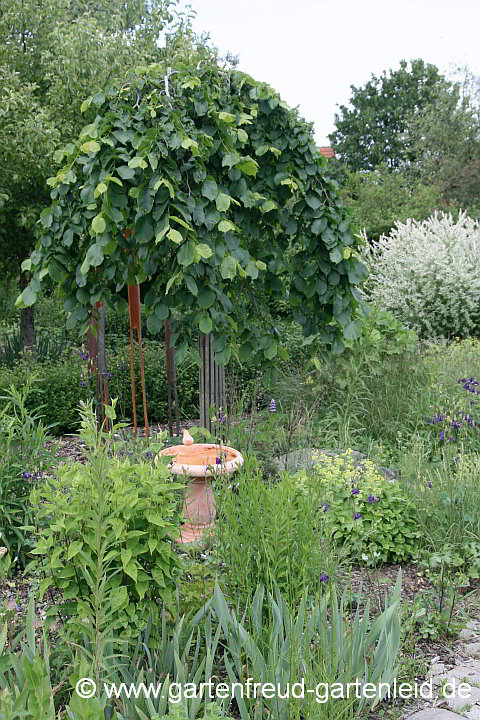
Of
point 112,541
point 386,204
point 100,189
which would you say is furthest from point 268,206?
point 386,204

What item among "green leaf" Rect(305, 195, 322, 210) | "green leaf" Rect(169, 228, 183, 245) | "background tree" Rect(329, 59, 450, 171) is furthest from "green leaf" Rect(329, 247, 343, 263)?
"background tree" Rect(329, 59, 450, 171)

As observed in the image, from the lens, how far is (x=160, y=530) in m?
2.06

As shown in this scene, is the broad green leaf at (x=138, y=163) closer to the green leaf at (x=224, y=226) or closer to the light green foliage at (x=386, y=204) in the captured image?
Answer: the green leaf at (x=224, y=226)

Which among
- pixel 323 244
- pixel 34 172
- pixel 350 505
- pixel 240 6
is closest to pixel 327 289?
pixel 323 244

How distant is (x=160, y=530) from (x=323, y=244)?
2997mm

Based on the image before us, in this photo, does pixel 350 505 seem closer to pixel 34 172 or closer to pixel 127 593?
pixel 127 593

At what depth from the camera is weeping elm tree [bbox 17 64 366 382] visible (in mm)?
3893

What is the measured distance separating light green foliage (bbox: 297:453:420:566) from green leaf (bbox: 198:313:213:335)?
38.3 inches

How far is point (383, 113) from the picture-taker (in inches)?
1177

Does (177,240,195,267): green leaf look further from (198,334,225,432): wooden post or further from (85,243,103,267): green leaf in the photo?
(198,334,225,432): wooden post

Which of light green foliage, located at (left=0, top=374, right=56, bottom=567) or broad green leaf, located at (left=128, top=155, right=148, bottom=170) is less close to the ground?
broad green leaf, located at (left=128, top=155, right=148, bottom=170)

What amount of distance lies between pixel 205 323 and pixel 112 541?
6.72 feet

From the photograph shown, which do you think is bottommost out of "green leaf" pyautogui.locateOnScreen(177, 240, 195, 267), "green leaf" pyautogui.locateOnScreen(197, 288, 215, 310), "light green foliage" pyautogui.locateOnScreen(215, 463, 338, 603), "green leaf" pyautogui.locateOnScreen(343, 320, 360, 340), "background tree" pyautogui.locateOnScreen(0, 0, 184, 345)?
"light green foliage" pyautogui.locateOnScreen(215, 463, 338, 603)

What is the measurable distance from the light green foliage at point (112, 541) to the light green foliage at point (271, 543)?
Answer: 27 centimetres
